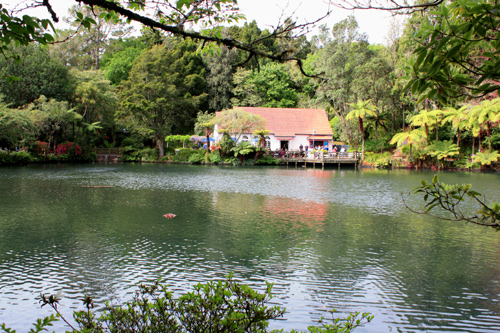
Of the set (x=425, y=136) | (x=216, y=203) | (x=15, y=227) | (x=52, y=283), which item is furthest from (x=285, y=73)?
(x=52, y=283)

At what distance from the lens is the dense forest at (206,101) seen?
34125 mm

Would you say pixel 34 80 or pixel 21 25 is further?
pixel 34 80

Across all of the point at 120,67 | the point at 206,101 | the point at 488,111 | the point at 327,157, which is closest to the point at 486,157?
the point at 488,111

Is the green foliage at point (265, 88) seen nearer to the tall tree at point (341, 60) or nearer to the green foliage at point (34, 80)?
the tall tree at point (341, 60)

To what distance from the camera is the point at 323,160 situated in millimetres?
37719

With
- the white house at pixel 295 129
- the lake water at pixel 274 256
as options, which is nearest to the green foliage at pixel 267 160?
the white house at pixel 295 129

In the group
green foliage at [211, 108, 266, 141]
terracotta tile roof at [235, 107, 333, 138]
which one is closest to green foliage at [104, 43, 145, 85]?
terracotta tile roof at [235, 107, 333, 138]

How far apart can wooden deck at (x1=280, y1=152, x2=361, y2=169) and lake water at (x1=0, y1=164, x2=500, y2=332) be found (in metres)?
22.4

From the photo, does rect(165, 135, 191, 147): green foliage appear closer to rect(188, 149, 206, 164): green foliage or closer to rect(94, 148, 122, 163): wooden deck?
rect(188, 149, 206, 164): green foliage

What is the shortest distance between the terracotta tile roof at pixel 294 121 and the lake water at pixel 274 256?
29.0 meters

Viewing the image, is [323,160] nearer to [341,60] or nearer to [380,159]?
[380,159]

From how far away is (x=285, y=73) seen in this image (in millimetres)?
51250

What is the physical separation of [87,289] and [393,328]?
187 inches

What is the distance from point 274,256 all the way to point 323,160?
1182 inches
